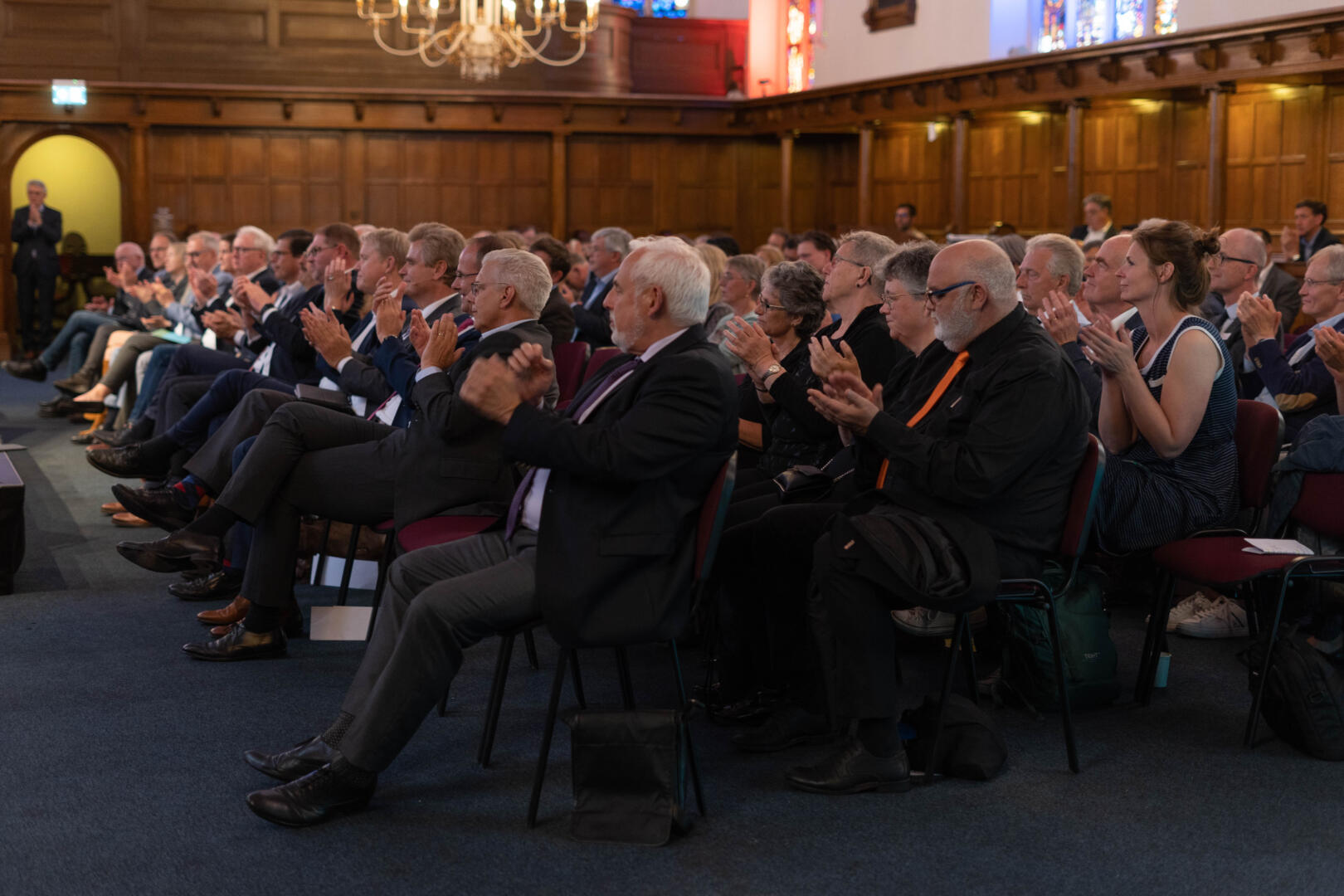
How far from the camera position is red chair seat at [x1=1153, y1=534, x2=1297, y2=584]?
3299 mm

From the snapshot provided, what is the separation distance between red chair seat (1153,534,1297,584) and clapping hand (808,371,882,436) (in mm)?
953

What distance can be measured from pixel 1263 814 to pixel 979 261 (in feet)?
4.57

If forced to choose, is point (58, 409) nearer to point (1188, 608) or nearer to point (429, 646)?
point (429, 646)

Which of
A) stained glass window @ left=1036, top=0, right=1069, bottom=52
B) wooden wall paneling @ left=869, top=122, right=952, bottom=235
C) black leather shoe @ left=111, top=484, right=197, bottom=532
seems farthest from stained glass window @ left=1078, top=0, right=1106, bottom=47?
black leather shoe @ left=111, top=484, right=197, bottom=532

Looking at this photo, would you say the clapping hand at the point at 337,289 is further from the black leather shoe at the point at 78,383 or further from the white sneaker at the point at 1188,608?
the black leather shoe at the point at 78,383

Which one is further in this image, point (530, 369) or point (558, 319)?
point (558, 319)

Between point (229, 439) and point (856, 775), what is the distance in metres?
2.54

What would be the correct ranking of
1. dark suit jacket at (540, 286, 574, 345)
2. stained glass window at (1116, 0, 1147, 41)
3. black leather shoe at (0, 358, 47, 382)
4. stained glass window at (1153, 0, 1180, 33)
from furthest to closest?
stained glass window at (1116, 0, 1147, 41), stained glass window at (1153, 0, 1180, 33), black leather shoe at (0, 358, 47, 382), dark suit jacket at (540, 286, 574, 345)

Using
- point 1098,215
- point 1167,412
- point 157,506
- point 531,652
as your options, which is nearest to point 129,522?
point 157,506

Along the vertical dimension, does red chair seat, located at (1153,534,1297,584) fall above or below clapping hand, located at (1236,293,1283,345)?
below

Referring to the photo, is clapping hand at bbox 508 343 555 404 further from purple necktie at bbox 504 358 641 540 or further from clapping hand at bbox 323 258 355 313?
clapping hand at bbox 323 258 355 313

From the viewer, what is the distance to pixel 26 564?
5.27 metres

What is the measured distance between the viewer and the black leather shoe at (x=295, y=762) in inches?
118

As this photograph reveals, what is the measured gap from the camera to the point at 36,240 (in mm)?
13680
